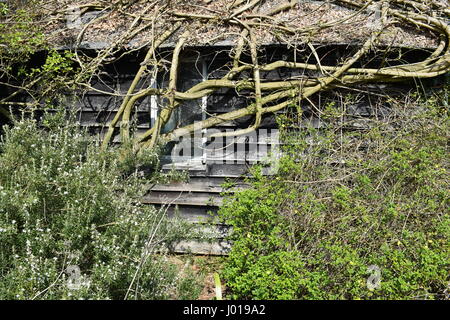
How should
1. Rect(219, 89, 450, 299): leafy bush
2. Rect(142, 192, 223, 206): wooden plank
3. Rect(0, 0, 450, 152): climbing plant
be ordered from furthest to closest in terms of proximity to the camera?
Rect(142, 192, 223, 206): wooden plank, Rect(0, 0, 450, 152): climbing plant, Rect(219, 89, 450, 299): leafy bush

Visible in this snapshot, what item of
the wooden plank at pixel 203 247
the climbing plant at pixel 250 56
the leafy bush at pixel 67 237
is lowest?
the wooden plank at pixel 203 247

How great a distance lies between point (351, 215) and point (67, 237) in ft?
8.86

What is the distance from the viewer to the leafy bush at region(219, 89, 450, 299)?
374 cm

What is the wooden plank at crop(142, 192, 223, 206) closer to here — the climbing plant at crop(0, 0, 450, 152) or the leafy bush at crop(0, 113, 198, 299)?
the climbing plant at crop(0, 0, 450, 152)

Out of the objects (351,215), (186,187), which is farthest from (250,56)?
(351,215)

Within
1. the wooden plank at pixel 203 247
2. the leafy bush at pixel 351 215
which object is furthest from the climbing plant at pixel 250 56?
the wooden plank at pixel 203 247

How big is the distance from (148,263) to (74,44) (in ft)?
10.5

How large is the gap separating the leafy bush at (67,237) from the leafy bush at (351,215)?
84 cm

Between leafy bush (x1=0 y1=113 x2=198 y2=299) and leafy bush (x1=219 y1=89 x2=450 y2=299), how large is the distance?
840mm

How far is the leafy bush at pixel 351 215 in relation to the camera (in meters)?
3.74

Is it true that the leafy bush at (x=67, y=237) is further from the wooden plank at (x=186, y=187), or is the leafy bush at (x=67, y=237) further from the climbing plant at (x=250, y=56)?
the climbing plant at (x=250, y=56)

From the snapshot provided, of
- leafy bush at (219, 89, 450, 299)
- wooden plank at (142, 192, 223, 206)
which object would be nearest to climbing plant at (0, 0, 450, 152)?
leafy bush at (219, 89, 450, 299)

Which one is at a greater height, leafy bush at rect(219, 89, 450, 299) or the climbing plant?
the climbing plant

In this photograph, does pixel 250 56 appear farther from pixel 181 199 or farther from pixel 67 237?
pixel 67 237
